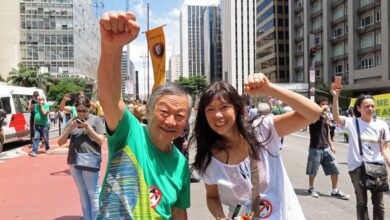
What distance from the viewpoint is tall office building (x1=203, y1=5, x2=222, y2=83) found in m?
142

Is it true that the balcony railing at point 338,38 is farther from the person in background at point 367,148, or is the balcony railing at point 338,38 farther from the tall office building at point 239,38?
the tall office building at point 239,38

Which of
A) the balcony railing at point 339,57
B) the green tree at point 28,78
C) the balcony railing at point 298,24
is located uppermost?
the balcony railing at point 298,24

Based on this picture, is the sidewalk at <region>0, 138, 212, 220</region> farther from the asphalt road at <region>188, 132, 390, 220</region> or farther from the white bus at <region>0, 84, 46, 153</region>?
the white bus at <region>0, 84, 46, 153</region>

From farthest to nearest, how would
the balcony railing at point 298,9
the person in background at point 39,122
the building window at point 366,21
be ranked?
1. the balcony railing at point 298,9
2. the building window at point 366,21
3. the person in background at point 39,122

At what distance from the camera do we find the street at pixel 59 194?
19.7ft

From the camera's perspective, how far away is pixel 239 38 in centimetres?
11494

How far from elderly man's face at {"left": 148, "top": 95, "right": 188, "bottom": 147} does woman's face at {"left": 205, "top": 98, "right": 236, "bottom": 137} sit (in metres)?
0.26

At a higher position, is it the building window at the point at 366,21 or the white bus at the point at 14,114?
the building window at the point at 366,21

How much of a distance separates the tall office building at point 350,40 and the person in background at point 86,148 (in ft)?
130

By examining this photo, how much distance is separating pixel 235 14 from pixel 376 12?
70712mm

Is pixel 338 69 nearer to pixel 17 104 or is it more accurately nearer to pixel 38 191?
pixel 17 104

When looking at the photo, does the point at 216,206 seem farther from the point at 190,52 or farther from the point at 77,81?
the point at 190,52

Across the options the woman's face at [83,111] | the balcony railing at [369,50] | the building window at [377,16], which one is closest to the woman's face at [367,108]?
the woman's face at [83,111]

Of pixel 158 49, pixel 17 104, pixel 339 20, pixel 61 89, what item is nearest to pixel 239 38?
pixel 339 20
